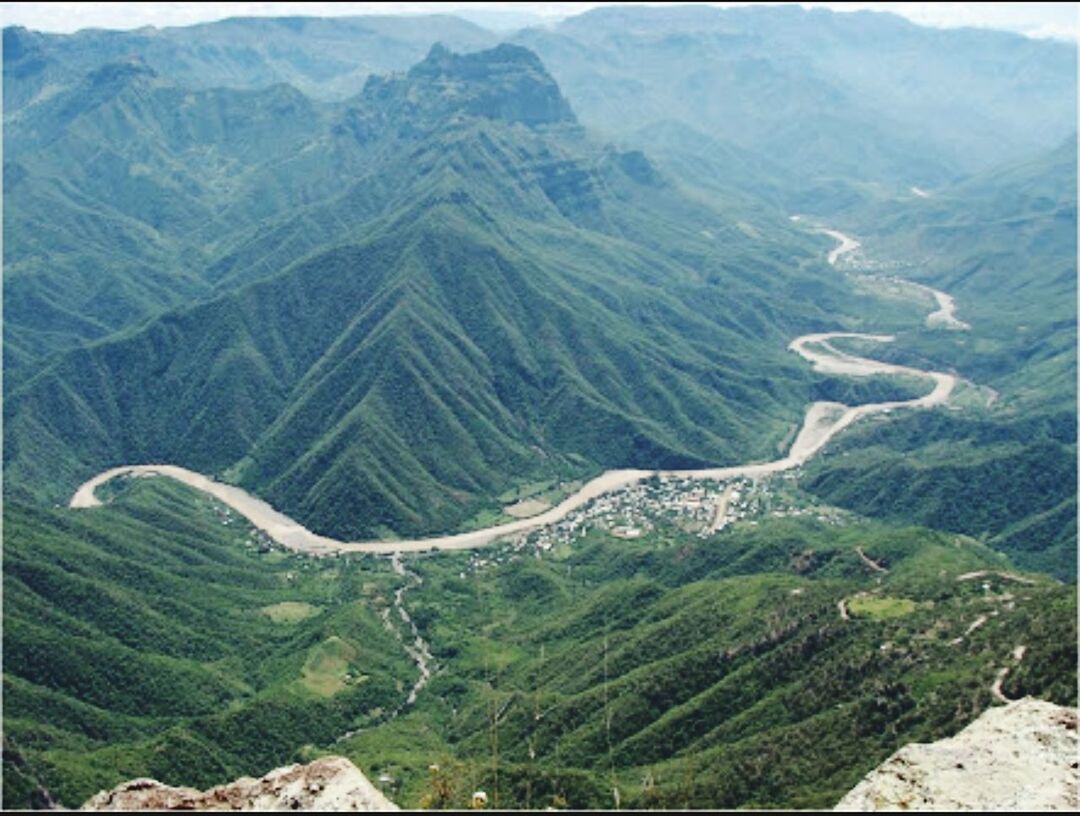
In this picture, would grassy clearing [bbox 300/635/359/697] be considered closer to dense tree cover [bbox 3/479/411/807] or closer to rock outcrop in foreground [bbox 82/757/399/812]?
dense tree cover [bbox 3/479/411/807]

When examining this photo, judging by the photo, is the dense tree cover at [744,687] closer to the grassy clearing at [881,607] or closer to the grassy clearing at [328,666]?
the grassy clearing at [881,607]

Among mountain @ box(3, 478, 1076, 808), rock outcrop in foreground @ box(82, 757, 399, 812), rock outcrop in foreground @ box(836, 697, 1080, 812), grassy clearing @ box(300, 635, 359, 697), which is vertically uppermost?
rock outcrop in foreground @ box(836, 697, 1080, 812)

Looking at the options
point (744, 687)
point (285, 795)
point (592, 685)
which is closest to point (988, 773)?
point (285, 795)

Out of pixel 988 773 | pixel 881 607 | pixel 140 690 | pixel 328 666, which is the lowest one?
pixel 328 666

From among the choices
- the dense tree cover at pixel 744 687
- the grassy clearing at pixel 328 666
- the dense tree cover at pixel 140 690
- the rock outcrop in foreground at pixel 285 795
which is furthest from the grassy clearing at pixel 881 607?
the rock outcrop in foreground at pixel 285 795

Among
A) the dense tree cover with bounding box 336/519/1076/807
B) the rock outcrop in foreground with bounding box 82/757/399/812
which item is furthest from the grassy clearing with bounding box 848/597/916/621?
the rock outcrop in foreground with bounding box 82/757/399/812

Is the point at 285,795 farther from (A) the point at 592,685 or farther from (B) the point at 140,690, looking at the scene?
(B) the point at 140,690

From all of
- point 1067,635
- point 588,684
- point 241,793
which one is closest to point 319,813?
point 241,793
